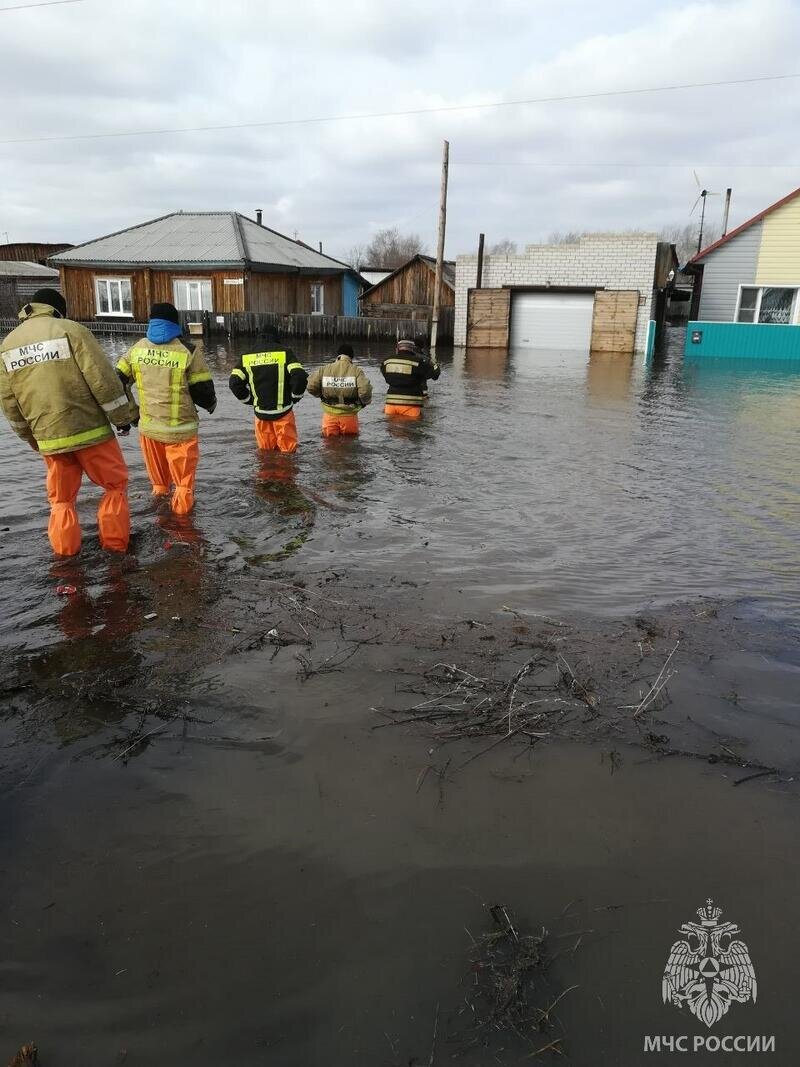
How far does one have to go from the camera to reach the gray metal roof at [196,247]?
3266cm

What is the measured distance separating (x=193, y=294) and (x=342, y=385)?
2660cm

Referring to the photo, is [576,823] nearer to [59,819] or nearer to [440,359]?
[59,819]

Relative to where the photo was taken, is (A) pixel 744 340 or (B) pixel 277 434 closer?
(B) pixel 277 434

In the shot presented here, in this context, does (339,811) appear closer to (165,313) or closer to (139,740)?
(139,740)

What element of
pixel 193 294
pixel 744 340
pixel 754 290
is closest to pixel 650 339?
pixel 744 340

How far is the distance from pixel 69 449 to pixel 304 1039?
169 inches

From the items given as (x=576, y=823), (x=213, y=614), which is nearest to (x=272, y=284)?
(x=213, y=614)

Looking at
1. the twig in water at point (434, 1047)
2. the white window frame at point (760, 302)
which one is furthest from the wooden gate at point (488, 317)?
the twig in water at point (434, 1047)

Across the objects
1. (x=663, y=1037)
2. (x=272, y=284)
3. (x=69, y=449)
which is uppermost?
(x=272, y=284)

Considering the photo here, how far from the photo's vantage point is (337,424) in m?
10.5

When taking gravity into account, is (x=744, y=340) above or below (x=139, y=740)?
above

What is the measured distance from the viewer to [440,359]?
84.4 feet

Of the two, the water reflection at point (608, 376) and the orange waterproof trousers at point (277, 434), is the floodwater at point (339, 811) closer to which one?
the orange waterproof trousers at point (277, 434)

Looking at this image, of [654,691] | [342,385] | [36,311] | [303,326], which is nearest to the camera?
[654,691]
